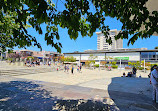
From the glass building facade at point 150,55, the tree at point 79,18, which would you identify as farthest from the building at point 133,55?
the tree at point 79,18

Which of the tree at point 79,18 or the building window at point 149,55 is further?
the building window at point 149,55

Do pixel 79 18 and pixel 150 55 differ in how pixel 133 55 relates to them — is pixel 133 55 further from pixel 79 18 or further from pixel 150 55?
pixel 79 18

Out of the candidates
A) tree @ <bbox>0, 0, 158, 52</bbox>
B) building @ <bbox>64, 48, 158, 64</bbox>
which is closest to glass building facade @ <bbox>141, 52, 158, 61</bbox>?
building @ <bbox>64, 48, 158, 64</bbox>

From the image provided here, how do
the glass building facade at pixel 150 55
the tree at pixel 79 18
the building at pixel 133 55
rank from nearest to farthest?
the tree at pixel 79 18 < the glass building facade at pixel 150 55 < the building at pixel 133 55

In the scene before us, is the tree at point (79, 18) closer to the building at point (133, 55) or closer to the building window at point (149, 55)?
the building at point (133, 55)

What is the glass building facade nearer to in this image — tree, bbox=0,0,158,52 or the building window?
the building window

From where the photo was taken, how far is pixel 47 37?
247cm

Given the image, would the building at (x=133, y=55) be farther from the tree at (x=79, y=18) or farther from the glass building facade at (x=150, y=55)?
the tree at (x=79, y=18)

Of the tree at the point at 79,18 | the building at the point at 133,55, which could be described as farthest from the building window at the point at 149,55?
the tree at the point at 79,18

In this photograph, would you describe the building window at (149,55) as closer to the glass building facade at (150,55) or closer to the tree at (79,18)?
the glass building facade at (150,55)

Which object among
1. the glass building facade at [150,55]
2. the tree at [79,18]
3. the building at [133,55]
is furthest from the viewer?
the building at [133,55]

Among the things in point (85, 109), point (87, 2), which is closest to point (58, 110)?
point (85, 109)

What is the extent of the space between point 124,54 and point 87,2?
5529 centimetres

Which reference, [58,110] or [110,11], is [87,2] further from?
[58,110]
